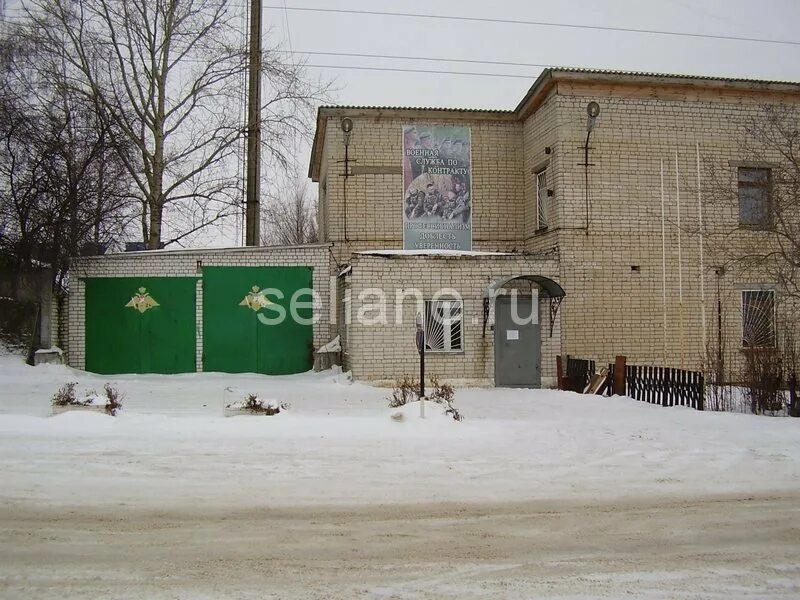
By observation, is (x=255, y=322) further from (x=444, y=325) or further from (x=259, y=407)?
(x=259, y=407)

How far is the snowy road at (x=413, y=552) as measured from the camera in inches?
161

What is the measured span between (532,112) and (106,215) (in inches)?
460

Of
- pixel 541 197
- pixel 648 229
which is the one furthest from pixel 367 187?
pixel 648 229

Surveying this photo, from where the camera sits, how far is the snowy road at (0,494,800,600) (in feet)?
13.4

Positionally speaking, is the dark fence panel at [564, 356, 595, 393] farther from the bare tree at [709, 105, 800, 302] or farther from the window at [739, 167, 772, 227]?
the window at [739, 167, 772, 227]

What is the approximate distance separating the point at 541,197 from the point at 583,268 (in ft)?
8.57

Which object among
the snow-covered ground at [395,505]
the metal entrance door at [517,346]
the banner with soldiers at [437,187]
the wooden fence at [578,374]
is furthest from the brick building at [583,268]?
the snow-covered ground at [395,505]

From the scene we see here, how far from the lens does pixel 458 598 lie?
3.95 meters

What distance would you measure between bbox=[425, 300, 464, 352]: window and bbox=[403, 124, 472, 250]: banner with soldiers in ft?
12.8

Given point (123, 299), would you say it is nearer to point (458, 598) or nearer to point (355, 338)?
point (355, 338)

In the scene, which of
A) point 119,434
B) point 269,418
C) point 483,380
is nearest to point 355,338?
point 483,380

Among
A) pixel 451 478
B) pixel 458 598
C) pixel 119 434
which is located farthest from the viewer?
pixel 119 434

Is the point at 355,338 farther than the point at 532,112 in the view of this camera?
No

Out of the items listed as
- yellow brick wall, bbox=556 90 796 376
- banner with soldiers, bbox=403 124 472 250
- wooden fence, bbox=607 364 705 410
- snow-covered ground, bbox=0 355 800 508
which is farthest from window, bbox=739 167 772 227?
snow-covered ground, bbox=0 355 800 508
